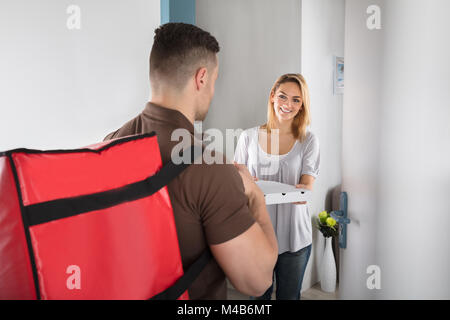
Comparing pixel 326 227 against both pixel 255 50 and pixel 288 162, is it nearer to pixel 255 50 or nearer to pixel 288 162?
pixel 288 162

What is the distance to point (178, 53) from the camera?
943 millimetres

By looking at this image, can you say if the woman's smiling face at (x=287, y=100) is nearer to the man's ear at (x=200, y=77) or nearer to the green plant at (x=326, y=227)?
the green plant at (x=326, y=227)

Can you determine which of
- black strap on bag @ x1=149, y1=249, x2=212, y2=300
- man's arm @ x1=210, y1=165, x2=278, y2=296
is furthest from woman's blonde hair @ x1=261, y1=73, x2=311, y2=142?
black strap on bag @ x1=149, y1=249, x2=212, y2=300

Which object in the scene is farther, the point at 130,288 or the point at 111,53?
the point at 111,53

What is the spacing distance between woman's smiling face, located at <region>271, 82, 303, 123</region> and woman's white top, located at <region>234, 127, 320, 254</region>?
18 cm

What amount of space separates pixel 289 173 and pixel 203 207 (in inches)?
52.2

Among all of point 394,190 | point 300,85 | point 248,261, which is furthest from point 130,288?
point 300,85

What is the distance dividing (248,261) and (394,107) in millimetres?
694

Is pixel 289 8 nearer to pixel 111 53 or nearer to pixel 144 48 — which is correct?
pixel 144 48

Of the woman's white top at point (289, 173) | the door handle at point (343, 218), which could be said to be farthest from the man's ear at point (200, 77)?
the woman's white top at point (289, 173)

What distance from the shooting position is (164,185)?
2.29ft

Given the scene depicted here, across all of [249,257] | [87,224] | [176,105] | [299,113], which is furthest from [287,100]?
[87,224]

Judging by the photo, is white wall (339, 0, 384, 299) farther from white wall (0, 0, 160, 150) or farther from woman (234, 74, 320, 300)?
white wall (0, 0, 160, 150)

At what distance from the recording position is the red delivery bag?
0.56 m
